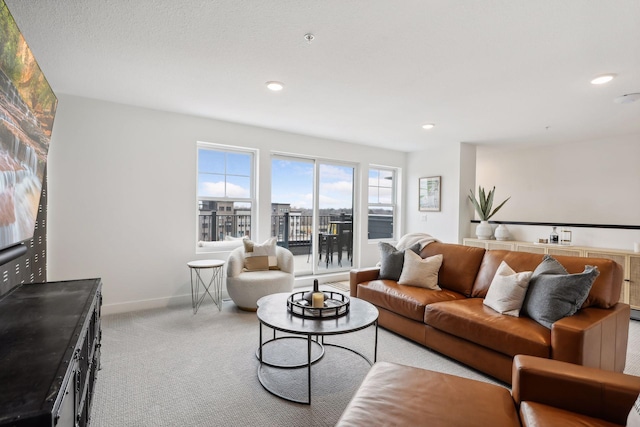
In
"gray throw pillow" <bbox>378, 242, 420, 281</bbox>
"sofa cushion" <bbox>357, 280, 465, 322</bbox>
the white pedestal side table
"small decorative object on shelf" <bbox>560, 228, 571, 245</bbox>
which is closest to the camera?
"sofa cushion" <bbox>357, 280, 465, 322</bbox>

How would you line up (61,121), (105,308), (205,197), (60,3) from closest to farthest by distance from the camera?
(60,3) → (61,121) → (105,308) → (205,197)

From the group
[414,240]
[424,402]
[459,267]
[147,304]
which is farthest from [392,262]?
[147,304]

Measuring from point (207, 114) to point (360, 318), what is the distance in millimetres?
3127

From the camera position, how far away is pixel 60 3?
6.15 feet

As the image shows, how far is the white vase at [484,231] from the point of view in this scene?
5109 millimetres

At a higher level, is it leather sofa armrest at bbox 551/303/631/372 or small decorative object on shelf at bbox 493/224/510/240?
small decorative object on shelf at bbox 493/224/510/240

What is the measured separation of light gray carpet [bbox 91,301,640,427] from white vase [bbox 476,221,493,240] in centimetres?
202

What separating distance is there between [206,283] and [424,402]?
3.43 metres

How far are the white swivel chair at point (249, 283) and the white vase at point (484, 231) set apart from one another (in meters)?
3.23

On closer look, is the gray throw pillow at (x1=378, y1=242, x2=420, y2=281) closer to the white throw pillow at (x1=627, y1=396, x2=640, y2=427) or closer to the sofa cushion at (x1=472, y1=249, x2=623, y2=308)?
the sofa cushion at (x1=472, y1=249, x2=623, y2=308)

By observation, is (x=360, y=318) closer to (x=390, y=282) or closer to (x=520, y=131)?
(x=390, y=282)

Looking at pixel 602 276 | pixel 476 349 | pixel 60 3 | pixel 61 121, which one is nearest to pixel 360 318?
pixel 476 349

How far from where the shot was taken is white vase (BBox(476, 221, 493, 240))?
511cm

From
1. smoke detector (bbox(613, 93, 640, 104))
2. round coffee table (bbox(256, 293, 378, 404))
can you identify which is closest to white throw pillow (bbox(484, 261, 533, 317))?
round coffee table (bbox(256, 293, 378, 404))
